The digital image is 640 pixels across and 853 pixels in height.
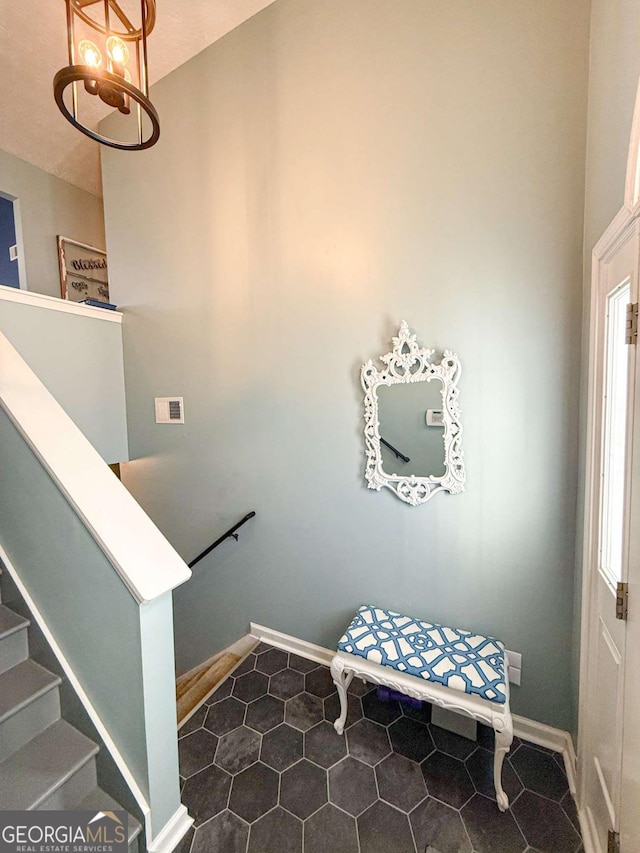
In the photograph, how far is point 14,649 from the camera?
1438 mm

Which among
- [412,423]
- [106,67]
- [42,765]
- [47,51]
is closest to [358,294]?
[412,423]

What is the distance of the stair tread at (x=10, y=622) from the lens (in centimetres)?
141

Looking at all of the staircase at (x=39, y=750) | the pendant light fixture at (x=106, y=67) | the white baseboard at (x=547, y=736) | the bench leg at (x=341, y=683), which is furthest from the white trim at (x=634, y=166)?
the staircase at (x=39, y=750)

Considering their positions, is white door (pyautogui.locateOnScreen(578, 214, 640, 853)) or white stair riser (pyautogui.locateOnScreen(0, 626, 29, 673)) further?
white stair riser (pyautogui.locateOnScreen(0, 626, 29, 673))

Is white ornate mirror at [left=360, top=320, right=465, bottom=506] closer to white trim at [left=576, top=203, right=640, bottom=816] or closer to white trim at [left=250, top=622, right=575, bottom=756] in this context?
white trim at [left=576, top=203, right=640, bottom=816]

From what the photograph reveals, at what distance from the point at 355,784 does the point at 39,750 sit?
4.10 feet

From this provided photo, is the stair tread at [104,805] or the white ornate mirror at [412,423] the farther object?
the white ornate mirror at [412,423]

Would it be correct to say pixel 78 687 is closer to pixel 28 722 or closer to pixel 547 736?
pixel 28 722

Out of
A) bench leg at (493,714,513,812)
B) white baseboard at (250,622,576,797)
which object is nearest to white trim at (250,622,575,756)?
white baseboard at (250,622,576,797)

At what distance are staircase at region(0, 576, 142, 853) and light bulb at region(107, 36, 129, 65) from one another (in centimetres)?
228

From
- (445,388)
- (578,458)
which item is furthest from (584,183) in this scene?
(578,458)

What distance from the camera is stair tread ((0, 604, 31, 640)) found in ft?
4.62

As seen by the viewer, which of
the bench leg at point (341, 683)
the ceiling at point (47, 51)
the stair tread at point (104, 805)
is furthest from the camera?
the ceiling at point (47, 51)

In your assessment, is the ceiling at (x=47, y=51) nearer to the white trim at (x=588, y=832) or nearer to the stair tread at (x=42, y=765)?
the stair tread at (x=42, y=765)
